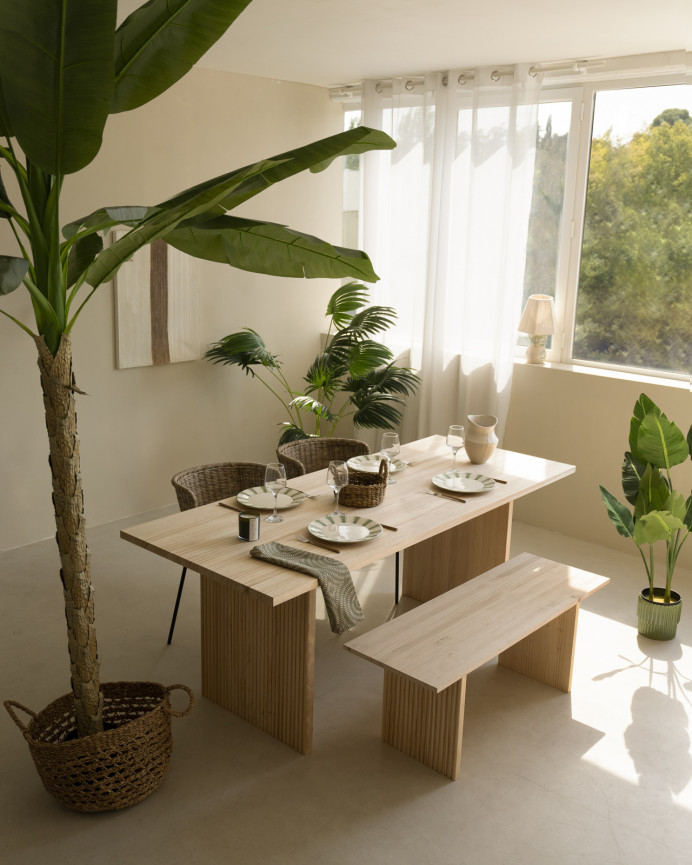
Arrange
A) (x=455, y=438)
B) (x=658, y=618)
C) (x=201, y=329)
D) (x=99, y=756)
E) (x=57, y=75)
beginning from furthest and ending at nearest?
(x=201, y=329) < (x=658, y=618) < (x=455, y=438) < (x=99, y=756) < (x=57, y=75)

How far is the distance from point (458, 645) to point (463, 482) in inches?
37.4

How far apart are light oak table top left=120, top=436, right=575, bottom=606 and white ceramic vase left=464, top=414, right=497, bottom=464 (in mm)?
57

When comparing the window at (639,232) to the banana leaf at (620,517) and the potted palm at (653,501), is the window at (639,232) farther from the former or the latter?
the banana leaf at (620,517)

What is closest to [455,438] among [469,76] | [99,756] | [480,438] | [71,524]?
[480,438]

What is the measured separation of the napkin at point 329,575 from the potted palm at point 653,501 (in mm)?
1526

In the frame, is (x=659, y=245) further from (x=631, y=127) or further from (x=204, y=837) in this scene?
(x=204, y=837)

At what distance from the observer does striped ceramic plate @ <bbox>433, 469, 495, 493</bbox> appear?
3.76m

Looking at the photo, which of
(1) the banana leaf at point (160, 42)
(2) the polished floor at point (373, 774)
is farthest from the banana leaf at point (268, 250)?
(2) the polished floor at point (373, 774)

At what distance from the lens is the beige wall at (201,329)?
498 centimetres

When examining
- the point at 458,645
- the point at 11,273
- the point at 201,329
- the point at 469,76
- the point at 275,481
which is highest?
the point at 469,76

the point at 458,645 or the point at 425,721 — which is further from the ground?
the point at 458,645

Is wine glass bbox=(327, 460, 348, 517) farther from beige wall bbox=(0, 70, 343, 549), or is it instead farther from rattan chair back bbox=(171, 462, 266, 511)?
beige wall bbox=(0, 70, 343, 549)

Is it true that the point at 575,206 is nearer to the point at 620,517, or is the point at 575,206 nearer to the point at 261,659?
the point at 620,517

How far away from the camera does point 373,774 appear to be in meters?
3.11
